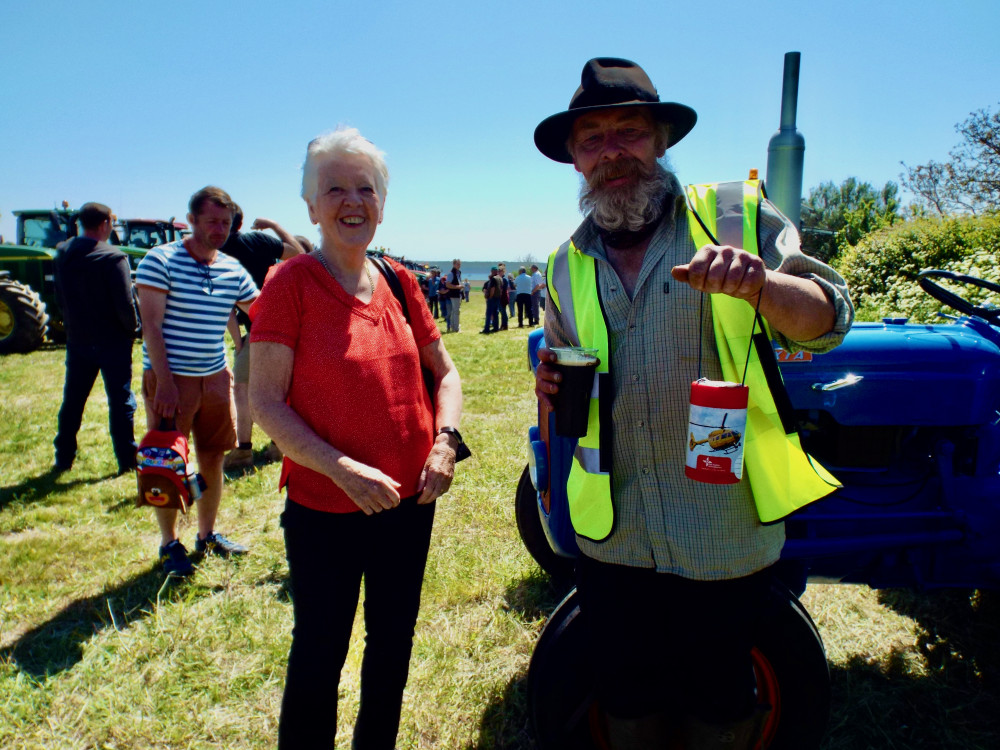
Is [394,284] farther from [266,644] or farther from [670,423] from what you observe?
[266,644]

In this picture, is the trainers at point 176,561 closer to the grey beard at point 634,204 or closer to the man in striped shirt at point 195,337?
the man in striped shirt at point 195,337

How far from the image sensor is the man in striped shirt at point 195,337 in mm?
2873

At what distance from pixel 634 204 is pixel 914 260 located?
675 cm

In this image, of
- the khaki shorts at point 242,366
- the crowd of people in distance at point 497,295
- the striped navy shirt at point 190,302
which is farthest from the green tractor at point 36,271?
the striped navy shirt at point 190,302

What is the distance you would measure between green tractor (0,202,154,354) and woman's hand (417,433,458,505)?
1008 cm

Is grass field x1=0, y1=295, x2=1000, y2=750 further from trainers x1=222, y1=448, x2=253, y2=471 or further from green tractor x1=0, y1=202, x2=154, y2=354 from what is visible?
green tractor x1=0, y1=202, x2=154, y2=354

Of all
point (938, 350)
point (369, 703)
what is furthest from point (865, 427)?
point (369, 703)

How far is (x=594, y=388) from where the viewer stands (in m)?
1.42

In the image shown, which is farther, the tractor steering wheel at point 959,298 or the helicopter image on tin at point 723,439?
the tractor steering wheel at point 959,298

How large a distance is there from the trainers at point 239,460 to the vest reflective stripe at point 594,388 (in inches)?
156

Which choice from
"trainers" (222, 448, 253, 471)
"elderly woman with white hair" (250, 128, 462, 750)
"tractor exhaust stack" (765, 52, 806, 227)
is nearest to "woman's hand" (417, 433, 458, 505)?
"elderly woman with white hair" (250, 128, 462, 750)

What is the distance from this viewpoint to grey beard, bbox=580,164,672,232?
4.71ft

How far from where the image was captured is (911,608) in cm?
283

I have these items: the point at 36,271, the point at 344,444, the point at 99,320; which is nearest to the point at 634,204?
the point at 344,444
